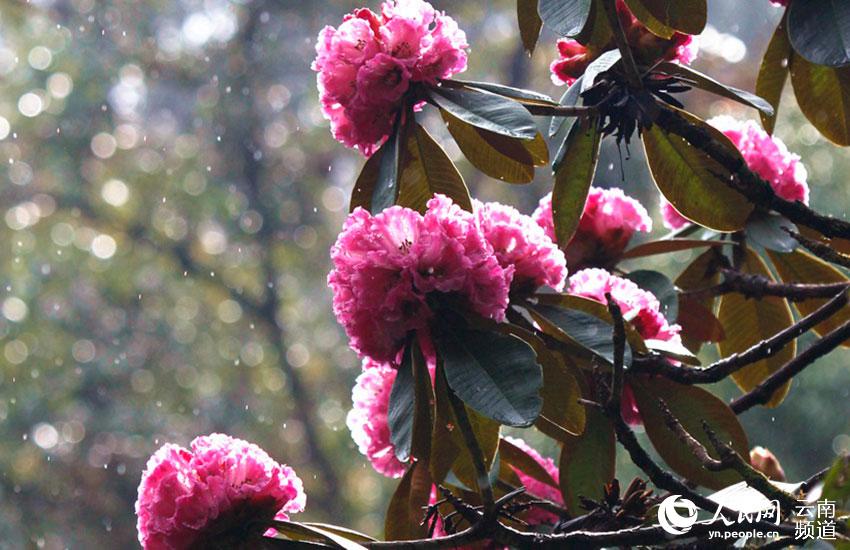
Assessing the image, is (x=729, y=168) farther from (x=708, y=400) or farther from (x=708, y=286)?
(x=708, y=286)

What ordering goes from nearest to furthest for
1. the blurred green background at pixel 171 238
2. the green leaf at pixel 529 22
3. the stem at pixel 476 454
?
the stem at pixel 476 454 < the green leaf at pixel 529 22 < the blurred green background at pixel 171 238

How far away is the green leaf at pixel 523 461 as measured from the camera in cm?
98

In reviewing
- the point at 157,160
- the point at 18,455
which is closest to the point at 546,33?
the point at 157,160

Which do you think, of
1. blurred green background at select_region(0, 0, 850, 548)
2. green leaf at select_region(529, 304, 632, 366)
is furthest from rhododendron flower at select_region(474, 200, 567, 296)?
blurred green background at select_region(0, 0, 850, 548)

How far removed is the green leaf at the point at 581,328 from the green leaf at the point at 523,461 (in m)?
0.15

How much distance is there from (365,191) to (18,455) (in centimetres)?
531

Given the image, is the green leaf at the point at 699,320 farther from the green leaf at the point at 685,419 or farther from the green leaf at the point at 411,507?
the green leaf at the point at 411,507

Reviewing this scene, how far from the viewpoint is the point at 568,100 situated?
2.89ft

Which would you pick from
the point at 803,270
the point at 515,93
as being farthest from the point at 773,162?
the point at 515,93

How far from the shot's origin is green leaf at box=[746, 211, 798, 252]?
98 cm

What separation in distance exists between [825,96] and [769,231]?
0.40 ft

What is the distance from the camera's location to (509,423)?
2.32 ft

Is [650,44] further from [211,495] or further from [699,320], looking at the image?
[211,495]

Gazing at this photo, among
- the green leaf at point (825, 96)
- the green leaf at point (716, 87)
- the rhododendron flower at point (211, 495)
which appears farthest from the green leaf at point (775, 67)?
the rhododendron flower at point (211, 495)
